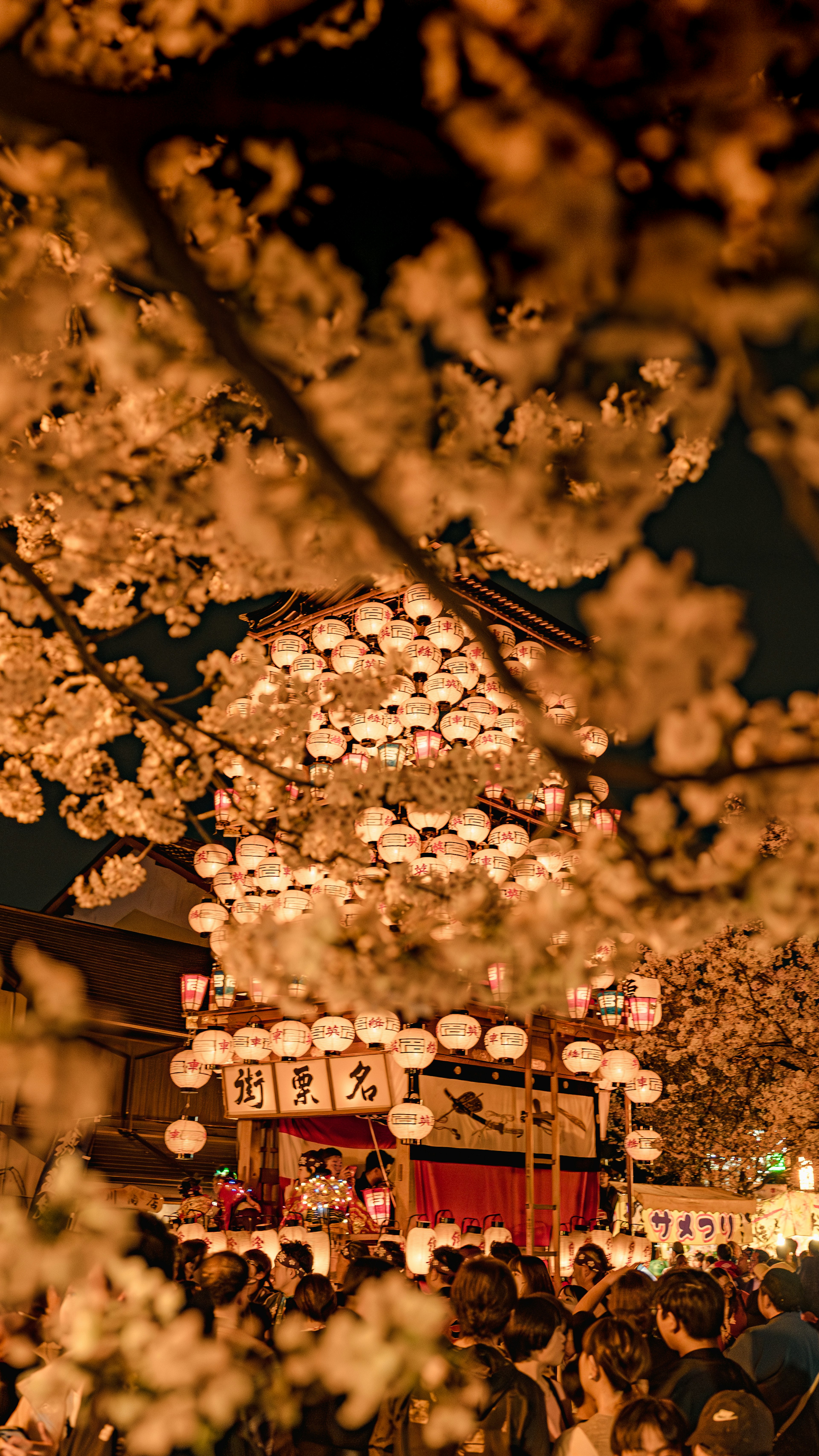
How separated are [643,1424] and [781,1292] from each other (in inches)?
76.4

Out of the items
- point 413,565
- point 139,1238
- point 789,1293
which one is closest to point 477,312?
point 413,565

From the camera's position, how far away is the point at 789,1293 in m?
4.50

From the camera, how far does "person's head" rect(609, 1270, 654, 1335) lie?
14.5 ft

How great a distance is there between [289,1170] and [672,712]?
13.8 m

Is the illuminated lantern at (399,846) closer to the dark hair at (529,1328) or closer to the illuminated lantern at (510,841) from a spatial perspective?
the illuminated lantern at (510,841)

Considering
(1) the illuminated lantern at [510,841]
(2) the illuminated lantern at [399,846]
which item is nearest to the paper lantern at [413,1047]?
(2) the illuminated lantern at [399,846]

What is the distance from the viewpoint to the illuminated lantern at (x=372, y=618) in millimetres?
14484

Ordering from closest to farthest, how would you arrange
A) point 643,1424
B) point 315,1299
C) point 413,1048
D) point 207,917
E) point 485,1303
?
point 643,1424
point 485,1303
point 315,1299
point 413,1048
point 207,917

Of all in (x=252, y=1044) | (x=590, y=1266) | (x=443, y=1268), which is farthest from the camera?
(x=252, y=1044)

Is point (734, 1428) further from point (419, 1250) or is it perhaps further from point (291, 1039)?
point (291, 1039)

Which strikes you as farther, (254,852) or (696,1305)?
(254,852)

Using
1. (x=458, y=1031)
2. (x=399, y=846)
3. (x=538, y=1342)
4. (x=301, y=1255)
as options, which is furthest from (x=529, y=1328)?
(x=399, y=846)

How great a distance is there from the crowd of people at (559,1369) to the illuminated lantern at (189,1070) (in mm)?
8485

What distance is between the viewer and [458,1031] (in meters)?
11.9
